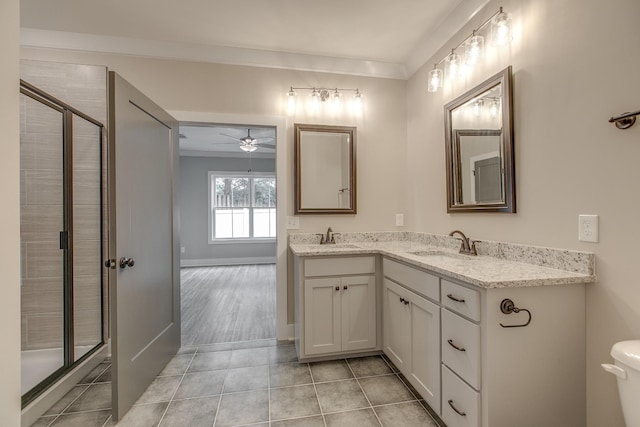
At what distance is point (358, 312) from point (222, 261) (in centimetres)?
482

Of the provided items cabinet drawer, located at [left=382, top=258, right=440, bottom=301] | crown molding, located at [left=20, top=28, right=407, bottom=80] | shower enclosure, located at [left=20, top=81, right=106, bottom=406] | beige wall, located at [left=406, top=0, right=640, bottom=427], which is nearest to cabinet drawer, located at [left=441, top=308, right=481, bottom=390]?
cabinet drawer, located at [left=382, top=258, right=440, bottom=301]

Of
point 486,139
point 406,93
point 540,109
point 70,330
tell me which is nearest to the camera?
point 540,109

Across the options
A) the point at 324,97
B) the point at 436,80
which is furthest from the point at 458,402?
the point at 324,97

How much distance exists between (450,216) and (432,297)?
0.93m

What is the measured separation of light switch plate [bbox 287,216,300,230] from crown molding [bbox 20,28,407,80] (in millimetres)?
1425

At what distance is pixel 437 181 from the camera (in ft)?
7.89

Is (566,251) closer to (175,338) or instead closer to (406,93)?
(406,93)

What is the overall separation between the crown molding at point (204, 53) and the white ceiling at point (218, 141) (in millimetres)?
1678

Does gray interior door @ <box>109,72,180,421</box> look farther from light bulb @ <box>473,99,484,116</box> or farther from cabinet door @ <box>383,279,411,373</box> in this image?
light bulb @ <box>473,99,484,116</box>

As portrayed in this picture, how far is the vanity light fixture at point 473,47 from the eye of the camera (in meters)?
1.62

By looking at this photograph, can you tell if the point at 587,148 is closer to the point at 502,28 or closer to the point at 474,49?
the point at 502,28

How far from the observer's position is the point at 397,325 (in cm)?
199

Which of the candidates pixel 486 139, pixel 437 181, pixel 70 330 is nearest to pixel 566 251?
pixel 486 139

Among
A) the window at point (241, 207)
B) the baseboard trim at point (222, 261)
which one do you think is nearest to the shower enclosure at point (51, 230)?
the baseboard trim at point (222, 261)
